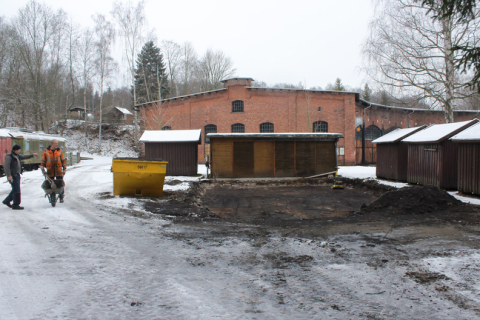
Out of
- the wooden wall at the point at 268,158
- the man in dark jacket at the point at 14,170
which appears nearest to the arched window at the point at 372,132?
the wooden wall at the point at 268,158

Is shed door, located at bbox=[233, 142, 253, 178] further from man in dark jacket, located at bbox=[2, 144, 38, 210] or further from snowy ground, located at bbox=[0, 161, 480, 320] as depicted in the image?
snowy ground, located at bbox=[0, 161, 480, 320]

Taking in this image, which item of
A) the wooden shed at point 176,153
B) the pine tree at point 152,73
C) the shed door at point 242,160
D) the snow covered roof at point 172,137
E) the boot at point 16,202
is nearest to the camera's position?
the boot at point 16,202

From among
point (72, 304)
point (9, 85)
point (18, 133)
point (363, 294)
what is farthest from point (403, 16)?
point (9, 85)

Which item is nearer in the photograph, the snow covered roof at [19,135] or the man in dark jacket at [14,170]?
the man in dark jacket at [14,170]

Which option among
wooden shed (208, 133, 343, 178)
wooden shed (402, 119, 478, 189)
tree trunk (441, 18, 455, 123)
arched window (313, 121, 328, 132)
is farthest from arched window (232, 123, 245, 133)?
wooden shed (402, 119, 478, 189)

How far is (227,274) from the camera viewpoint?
409 cm

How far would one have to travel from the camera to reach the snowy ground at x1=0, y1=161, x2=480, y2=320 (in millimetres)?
3148

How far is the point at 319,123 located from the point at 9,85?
1310 inches

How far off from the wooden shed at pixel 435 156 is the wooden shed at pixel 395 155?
3.12ft

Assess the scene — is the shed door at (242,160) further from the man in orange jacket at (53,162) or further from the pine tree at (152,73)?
the pine tree at (152,73)

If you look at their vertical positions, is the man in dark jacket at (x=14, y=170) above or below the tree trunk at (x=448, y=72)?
below

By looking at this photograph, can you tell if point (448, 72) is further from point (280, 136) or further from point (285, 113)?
point (285, 113)

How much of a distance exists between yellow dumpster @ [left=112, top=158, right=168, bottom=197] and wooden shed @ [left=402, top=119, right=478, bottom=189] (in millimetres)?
10500

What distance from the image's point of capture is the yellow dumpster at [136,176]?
396 inches
